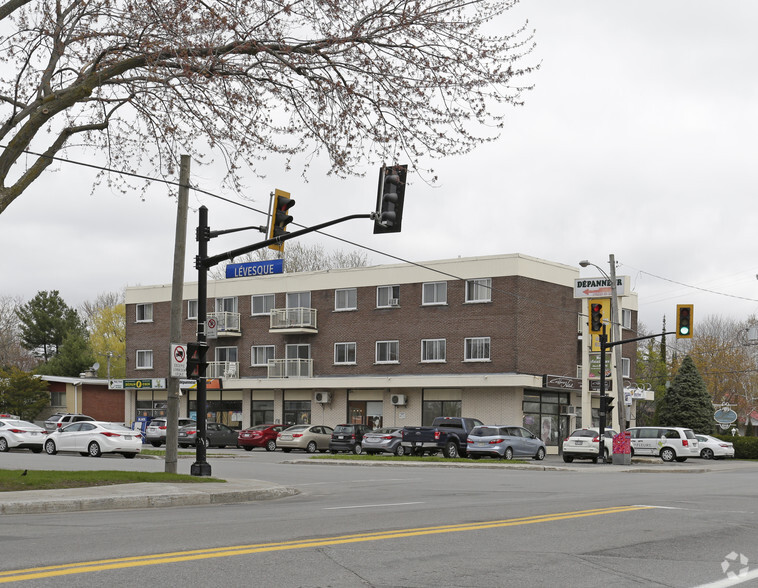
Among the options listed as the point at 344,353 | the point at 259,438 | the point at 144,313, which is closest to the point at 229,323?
the point at 144,313

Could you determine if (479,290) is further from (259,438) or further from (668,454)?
(259,438)

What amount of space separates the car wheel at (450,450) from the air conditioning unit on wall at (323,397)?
49.3 ft

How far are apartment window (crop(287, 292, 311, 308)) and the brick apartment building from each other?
0.07 meters

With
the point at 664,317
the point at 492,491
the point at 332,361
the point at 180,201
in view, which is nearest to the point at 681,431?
the point at 332,361

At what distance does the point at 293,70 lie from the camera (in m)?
16.9

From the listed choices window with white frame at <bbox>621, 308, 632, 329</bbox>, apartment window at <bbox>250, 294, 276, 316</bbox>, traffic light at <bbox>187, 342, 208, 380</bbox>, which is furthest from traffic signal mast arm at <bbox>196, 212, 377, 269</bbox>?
window with white frame at <bbox>621, 308, 632, 329</bbox>

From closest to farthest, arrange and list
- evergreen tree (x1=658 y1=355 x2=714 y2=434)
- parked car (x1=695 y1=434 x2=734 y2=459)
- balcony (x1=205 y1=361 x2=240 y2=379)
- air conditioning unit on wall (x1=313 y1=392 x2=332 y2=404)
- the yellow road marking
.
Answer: the yellow road marking < parked car (x1=695 y1=434 x2=734 y2=459) < air conditioning unit on wall (x1=313 y1=392 x2=332 y2=404) < balcony (x1=205 y1=361 x2=240 y2=379) < evergreen tree (x1=658 y1=355 x2=714 y2=434)

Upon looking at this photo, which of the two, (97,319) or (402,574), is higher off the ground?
(97,319)

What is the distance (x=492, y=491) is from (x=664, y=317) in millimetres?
83375

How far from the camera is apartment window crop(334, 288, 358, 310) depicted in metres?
54.5

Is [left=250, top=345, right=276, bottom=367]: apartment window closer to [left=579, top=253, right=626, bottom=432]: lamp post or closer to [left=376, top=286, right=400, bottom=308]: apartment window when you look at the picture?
[left=376, top=286, right=400, bottom=308]: apartment window

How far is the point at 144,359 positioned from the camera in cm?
6366

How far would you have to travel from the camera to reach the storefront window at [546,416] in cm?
4941

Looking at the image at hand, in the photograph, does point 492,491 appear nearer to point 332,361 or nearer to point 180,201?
point 180,201
